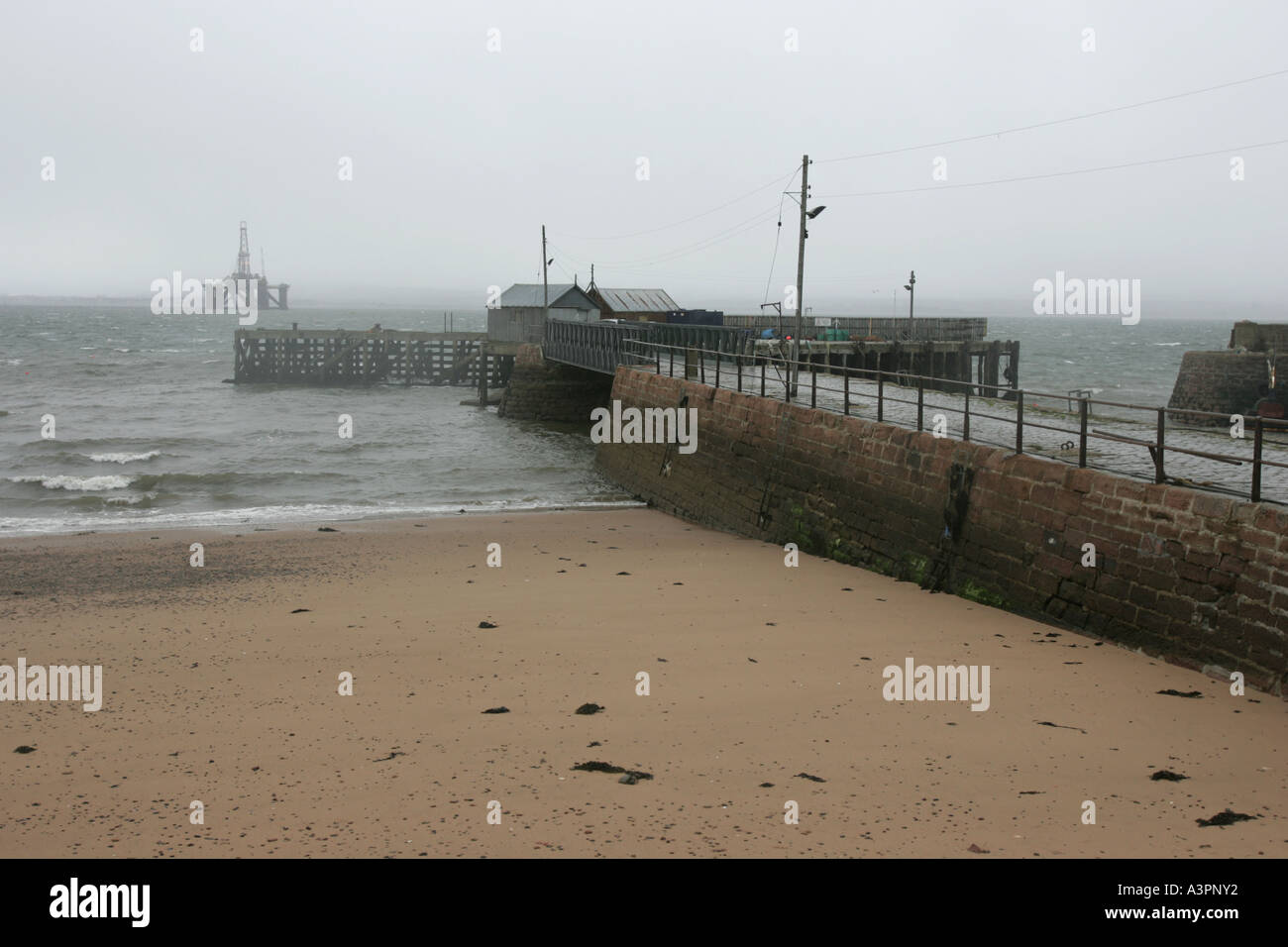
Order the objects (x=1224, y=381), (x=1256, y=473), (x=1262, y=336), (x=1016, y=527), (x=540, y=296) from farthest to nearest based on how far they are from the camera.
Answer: (x=540, y=296) < (x=1262, y=336) < (x=1224, y=381) < (x=1016, y=527) < (x=1256, y=473)

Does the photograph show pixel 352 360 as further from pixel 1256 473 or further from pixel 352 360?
pixel 1256 473

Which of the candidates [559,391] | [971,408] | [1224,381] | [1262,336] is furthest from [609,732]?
[559,391]

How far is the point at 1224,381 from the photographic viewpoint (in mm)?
27156

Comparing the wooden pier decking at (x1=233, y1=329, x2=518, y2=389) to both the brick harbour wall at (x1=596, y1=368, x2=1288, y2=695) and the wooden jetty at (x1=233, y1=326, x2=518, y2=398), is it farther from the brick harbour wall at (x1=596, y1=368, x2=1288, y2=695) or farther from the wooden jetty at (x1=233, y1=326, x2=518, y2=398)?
the brick harbour wall at (x1=596, y1=368, x2=1288, y2=695)

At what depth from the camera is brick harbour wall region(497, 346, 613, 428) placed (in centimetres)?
3725

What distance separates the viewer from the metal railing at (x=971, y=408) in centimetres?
980

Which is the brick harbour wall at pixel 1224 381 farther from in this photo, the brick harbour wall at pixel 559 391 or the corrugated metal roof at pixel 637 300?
the corrugated metal roof at pixel 637 300

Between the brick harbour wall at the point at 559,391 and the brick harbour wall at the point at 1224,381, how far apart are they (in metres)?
17.5

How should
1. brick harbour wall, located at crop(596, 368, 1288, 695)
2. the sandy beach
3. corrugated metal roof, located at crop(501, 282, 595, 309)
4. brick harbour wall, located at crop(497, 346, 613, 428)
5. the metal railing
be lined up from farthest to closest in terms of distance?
corrugated metal roof, located at crop(501, 282, 595, 309) → brick harbour wall, located at crop(497, 346, 613, 428) → the metal railing → brick harbour wall, located at crop(596, 368, 1288, 695) → the sandy beach

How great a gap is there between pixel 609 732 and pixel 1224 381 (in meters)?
24.5

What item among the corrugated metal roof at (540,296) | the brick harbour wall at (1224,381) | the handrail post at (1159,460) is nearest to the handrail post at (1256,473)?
the handrail post at (1159,460)

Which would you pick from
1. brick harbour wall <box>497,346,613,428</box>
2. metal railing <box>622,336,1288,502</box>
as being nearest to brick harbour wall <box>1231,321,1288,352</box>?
metal railing <box>622,336,1288,502</box>

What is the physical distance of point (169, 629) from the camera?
1130 cm

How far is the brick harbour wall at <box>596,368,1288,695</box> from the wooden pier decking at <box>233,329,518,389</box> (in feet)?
121
